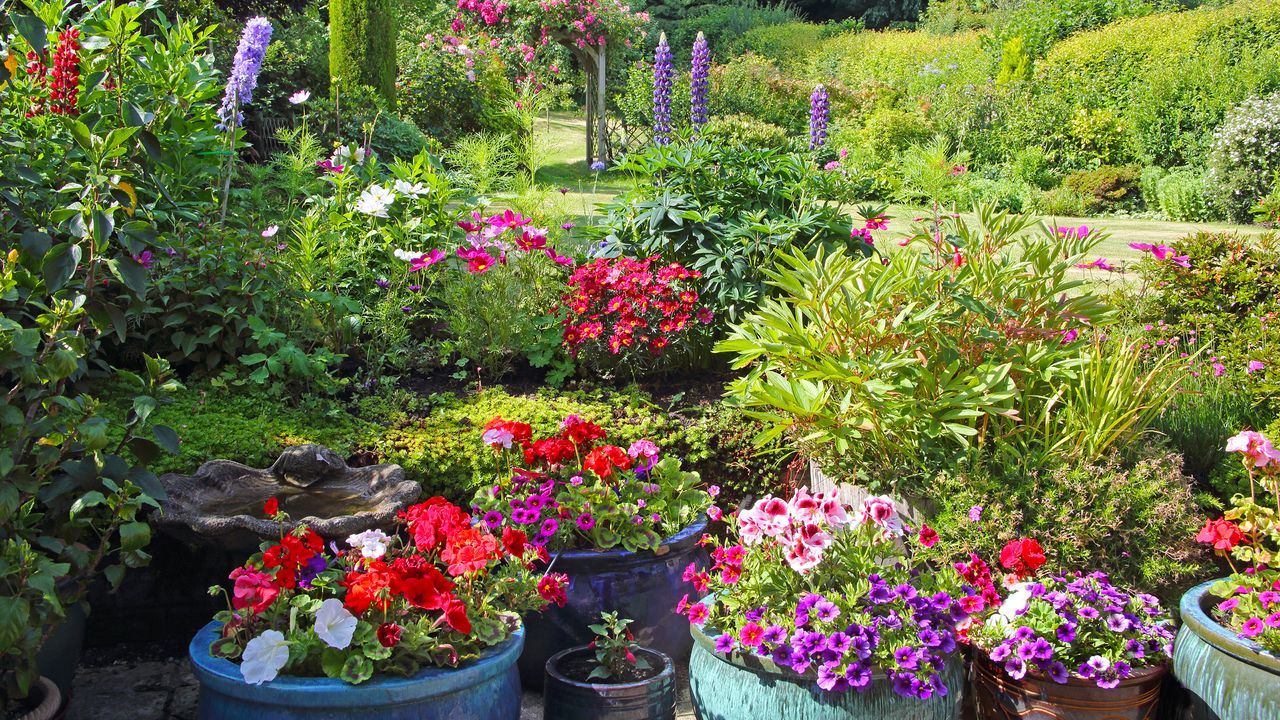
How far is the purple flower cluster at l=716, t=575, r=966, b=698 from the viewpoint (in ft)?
7.09

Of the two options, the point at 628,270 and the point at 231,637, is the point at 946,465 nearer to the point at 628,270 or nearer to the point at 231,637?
the point at 628,270

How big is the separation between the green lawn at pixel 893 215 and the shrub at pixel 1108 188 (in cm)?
48

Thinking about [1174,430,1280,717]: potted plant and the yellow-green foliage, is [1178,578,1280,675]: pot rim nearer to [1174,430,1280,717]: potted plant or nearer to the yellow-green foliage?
[1174,430,1280,717]: potted plant

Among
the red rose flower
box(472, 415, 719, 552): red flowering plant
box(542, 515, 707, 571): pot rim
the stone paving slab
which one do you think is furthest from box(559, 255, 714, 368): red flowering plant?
the red rose flower

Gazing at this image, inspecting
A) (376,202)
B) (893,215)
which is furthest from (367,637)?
(893,215)

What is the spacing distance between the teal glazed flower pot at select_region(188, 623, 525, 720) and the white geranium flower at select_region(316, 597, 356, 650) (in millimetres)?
97

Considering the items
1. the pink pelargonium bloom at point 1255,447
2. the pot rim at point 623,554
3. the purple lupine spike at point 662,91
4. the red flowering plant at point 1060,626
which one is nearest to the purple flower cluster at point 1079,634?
the red flowering plant at point 1060,626

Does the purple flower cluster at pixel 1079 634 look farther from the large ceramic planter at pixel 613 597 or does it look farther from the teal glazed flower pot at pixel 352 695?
the teal glazed flower pot at pixel 352 695

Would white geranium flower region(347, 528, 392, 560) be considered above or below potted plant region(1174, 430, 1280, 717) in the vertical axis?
above

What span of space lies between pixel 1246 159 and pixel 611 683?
34.9 feet

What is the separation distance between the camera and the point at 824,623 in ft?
7.27

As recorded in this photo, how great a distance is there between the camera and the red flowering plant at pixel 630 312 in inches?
Answer: 147

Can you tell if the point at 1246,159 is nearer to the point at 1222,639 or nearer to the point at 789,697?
the point at 1222,639

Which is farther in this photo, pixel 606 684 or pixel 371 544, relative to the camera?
pixel 606 684
